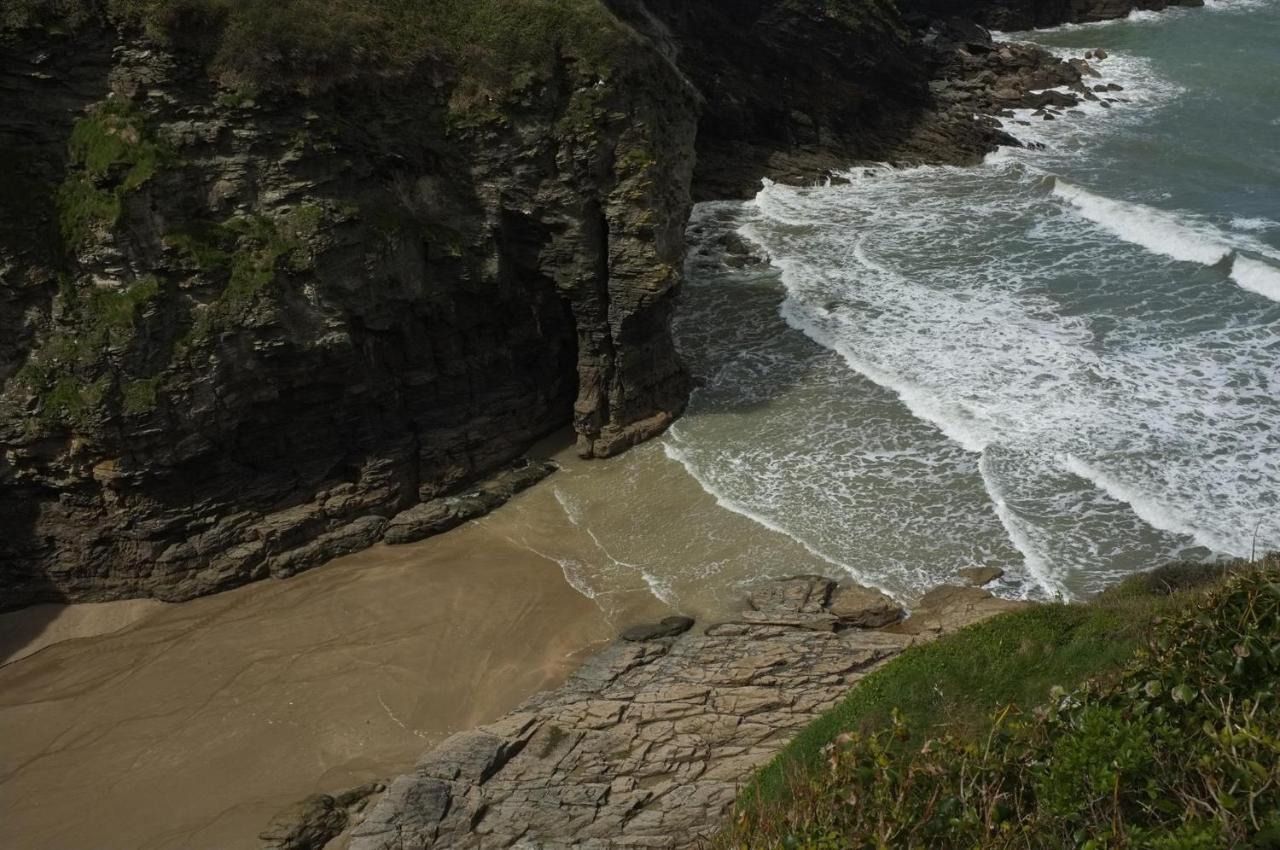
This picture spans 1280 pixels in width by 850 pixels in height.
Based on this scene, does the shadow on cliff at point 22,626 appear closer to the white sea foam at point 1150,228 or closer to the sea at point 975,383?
the sea at point 975,383

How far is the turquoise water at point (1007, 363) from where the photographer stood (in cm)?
2030

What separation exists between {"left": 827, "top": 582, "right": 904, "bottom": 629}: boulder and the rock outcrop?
0.28 metres

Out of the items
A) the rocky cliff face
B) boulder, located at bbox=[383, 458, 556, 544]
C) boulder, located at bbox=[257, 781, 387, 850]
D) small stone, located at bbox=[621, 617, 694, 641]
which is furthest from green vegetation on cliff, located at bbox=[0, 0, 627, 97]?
boulder, located at bbox=[257, 781, 387, 850]

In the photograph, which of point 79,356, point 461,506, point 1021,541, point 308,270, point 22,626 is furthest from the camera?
point 461,506

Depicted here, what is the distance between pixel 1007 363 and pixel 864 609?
434 inches

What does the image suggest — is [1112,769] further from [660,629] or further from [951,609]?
[660,629]

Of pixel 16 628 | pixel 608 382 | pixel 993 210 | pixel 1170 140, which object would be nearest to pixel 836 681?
pixel 608 382

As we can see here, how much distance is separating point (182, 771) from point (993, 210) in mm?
32153

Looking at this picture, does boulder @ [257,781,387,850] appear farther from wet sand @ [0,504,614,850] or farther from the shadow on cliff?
the shadow on cliff

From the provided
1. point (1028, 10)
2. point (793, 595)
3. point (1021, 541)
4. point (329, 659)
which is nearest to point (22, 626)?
point (329, 659)

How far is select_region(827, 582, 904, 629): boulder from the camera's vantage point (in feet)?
58.6

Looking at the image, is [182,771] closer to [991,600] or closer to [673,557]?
[673,557]

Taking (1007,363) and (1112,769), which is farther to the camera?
(1007,363)

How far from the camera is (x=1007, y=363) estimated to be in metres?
26.1
